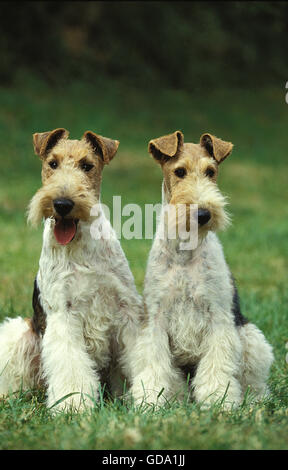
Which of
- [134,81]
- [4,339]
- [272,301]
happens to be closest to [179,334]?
[4,339]

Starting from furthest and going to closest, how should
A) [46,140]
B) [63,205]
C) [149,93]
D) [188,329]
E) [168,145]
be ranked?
[149,93]
[46,140]
[168,145]
[188,329]
[63,205]

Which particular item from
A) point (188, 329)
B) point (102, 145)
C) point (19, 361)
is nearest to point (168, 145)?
point (102, 145)

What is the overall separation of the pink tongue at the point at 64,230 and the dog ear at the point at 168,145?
883 millimetres

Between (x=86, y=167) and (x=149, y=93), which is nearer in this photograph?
(x=86, y=167)

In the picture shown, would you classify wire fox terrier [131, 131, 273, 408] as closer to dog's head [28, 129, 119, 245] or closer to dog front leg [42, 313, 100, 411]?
dog front leg [42, 313, 100, 411]

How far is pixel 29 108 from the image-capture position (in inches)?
801

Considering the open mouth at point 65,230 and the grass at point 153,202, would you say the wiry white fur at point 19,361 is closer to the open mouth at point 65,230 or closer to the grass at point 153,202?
the grass at point 153,202

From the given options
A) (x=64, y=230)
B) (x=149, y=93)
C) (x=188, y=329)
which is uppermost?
(x=149, y=93)

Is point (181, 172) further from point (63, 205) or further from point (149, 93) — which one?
point (149, 93)

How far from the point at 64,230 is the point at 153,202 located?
9670 millimetres

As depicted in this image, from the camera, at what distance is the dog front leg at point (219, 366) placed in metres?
4.85

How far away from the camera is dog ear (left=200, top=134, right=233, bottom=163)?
5.11 meters

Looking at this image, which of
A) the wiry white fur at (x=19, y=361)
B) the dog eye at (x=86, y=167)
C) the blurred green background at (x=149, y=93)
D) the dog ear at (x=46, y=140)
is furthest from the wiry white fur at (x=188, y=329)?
the blurred green background at (x=149, y=93)

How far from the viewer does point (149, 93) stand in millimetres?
24375
